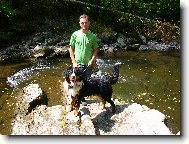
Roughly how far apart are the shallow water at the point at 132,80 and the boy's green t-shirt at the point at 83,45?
2019 millimetres

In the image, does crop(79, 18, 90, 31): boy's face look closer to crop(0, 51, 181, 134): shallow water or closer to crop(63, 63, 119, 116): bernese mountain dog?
crop(63, 63, 119, 116): bernese mountain dog

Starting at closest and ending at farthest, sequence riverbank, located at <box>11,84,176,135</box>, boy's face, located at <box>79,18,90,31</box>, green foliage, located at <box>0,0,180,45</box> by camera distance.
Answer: riverbank, located at <box>11,84,176,135</box>, boy's face, located at <box>79,18,90,31</box>, green foliage, located at <box>0,0,180,45</box>

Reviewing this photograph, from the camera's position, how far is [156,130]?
5.45 meters

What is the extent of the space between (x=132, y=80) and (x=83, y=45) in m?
3.88

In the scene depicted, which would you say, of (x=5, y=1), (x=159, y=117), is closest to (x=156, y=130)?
(x=159, y=117)

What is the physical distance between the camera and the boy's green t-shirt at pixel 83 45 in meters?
5.84

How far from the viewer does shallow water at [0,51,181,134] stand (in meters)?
7.77

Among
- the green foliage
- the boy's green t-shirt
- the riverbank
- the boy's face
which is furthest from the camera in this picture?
the green foliage

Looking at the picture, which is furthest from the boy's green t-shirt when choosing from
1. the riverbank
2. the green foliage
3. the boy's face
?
the green foliage

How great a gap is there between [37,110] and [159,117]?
7.20 feet

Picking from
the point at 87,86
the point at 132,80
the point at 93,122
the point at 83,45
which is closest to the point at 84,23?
the point at 83,45

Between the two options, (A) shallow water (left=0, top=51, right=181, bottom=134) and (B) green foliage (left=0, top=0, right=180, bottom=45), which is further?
(B) green foliage (left=0, top=0, right=180, bottom=45)

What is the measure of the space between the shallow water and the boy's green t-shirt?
6.62ft

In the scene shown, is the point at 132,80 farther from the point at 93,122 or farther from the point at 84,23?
the point at 84,23
